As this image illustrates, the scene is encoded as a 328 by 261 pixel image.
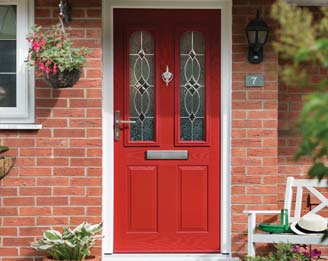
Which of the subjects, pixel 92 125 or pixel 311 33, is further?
pixel 92 125

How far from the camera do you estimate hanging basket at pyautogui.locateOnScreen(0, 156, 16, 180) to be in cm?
641

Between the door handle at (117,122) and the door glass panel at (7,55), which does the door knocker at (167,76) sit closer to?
the door handle at (117,122)

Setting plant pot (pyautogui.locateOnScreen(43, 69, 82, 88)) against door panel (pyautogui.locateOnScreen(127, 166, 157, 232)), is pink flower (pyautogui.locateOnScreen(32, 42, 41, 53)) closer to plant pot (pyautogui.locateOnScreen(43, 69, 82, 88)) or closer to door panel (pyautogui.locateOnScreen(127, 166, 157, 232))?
plant pot (pyautogui.locateOnScreen(43, 69, 82, 88))

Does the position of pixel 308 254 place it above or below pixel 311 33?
below

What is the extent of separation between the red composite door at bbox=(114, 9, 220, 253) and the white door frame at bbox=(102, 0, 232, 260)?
0.16 feet

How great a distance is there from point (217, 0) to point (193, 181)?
5.38 ft

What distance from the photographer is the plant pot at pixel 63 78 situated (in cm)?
607

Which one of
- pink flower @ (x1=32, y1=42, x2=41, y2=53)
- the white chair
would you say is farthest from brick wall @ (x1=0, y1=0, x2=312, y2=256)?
the white chair

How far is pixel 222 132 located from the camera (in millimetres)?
6926

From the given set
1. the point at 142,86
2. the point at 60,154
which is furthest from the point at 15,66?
the point at 142,86

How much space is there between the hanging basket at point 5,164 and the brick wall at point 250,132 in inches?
76.2

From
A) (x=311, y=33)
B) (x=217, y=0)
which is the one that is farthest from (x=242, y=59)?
(x=311, y=33)

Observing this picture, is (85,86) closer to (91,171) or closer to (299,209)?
(91,171)

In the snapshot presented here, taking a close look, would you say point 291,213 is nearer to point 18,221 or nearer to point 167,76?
point 167,76
